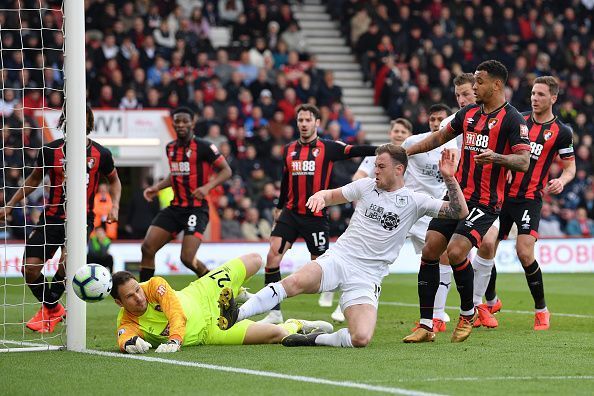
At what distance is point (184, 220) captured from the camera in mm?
13445

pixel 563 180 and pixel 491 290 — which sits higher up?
pixel 563 180

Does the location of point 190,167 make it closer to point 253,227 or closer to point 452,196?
point 452,196

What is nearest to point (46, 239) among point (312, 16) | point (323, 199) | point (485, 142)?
point (323, 199)

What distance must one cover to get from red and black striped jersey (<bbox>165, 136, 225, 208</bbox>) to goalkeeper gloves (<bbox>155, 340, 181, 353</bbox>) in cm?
467

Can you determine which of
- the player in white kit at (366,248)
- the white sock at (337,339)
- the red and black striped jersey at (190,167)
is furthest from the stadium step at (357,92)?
the white sock at (337,339)

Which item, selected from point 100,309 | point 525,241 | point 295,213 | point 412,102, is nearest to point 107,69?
point 412,102

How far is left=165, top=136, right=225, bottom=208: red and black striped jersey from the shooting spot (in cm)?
1356

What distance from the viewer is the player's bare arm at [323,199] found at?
888 centimetres

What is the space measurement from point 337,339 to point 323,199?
49.9 inches

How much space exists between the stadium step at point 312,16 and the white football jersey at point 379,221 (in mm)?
20459

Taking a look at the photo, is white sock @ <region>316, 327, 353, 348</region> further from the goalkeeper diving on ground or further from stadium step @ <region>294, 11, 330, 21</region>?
stadium step @ <region>294, 11, 330, 21</region>

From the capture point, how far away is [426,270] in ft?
33.7

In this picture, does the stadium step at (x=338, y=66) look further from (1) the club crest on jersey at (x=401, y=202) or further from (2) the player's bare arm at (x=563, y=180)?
(1) the club crest on jersey at (x=401, y=202)

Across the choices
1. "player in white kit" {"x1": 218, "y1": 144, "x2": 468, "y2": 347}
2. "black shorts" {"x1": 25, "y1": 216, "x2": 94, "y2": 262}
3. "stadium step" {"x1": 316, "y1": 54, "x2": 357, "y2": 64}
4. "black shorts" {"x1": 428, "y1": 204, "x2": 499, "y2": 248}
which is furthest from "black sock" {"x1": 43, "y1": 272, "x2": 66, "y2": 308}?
"stadium step" {"x1": 316, "y1": 54, "x2": 357, "y2": 64}
